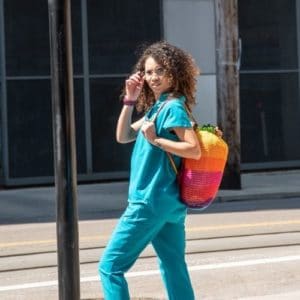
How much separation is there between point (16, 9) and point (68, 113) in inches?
599

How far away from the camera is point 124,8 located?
815 inches

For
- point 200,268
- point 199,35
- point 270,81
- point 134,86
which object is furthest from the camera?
point 270,81

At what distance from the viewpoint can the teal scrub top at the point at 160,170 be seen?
16.4 ft

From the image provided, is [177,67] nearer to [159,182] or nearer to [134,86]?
[134,86]

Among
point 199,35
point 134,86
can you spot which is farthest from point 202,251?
point 199,35

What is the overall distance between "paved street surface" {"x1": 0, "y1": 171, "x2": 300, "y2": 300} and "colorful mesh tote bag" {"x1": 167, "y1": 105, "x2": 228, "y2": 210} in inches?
96.0

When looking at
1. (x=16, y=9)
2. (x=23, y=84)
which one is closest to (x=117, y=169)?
(x=23, y=84)

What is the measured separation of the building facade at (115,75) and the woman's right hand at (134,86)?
48.0ft

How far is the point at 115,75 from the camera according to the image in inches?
811

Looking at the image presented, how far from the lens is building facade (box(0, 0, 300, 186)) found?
1977cm

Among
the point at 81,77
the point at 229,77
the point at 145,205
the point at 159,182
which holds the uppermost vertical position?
the point at 81,77

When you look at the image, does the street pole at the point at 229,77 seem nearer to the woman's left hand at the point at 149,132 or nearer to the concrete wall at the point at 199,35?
the concrete wall at the point at 199,35

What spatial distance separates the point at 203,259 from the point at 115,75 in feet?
37.8

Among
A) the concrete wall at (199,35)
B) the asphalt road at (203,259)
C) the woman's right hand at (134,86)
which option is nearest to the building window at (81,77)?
the concrete wall at (199,35)
